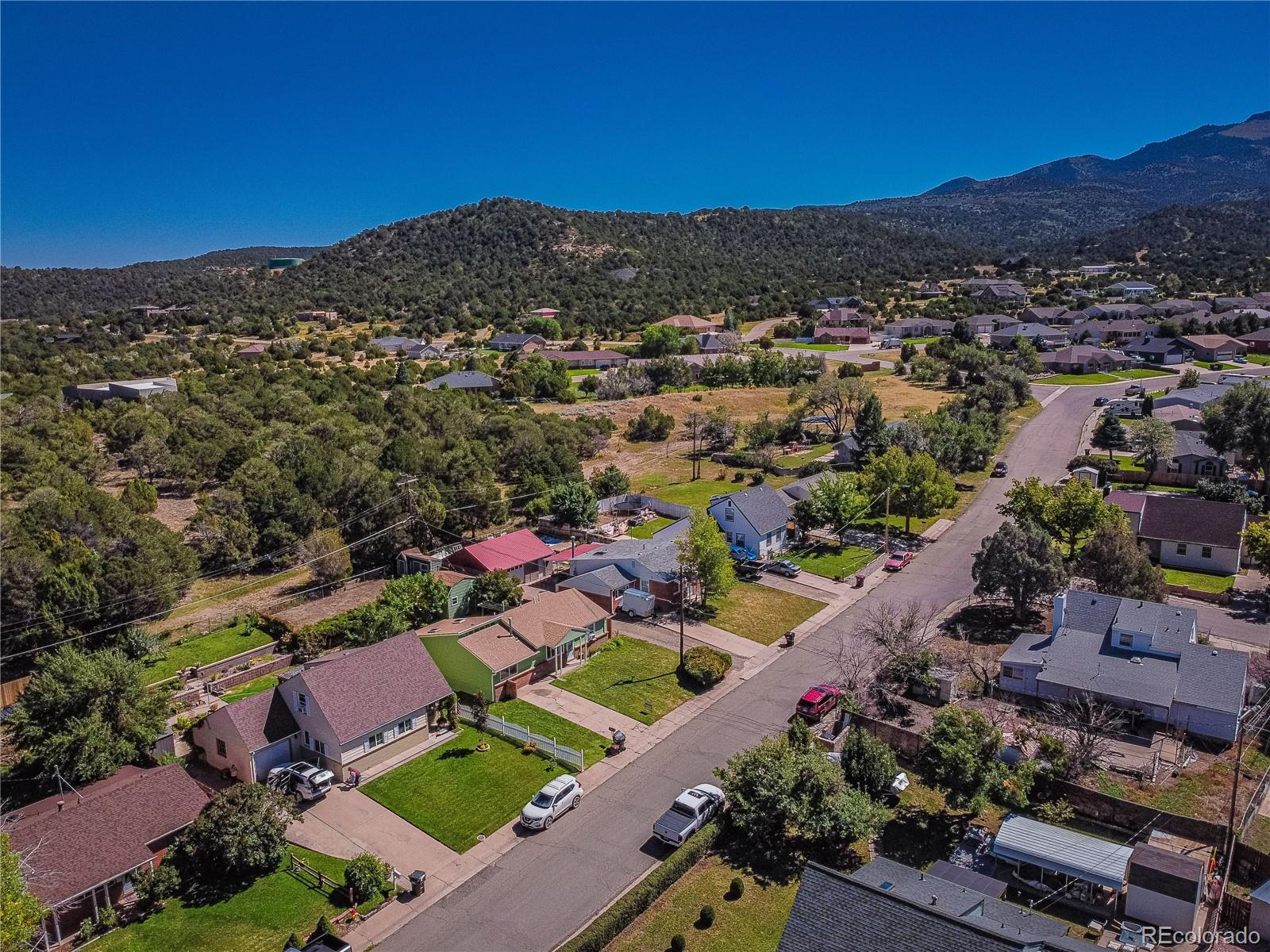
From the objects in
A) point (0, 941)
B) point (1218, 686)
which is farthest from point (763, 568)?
point (0, 941)

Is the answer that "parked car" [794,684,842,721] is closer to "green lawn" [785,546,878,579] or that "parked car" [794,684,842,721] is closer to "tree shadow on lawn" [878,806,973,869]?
"tree shadow on lawn" [878,806,973,869]

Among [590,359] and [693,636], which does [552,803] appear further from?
[590,359]

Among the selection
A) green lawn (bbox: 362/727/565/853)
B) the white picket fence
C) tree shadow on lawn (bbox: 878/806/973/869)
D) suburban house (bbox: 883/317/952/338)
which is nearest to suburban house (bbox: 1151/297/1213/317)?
suburban house (bbox: 883/317/952/338)

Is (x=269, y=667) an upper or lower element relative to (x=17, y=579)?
lower

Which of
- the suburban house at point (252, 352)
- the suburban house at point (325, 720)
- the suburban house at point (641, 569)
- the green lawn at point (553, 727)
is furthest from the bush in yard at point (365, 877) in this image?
the suburban house at point (252, 352)

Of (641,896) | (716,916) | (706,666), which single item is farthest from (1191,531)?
(641,896)

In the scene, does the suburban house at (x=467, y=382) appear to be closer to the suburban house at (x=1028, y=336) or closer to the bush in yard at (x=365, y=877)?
the suburban house at (x=1028, y=336)

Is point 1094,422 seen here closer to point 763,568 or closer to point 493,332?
point 763,568
